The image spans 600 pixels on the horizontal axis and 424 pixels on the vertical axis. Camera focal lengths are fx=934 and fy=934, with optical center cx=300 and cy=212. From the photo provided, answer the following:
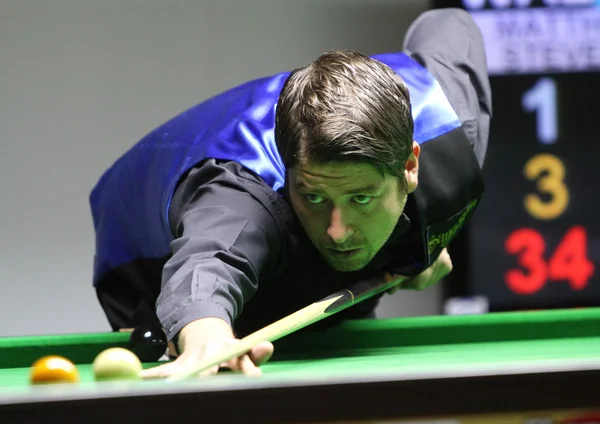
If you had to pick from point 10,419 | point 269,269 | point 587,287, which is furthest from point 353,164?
point 587,287

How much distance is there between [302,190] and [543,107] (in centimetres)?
237

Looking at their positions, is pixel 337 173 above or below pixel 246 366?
above

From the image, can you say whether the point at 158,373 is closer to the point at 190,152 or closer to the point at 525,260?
the point at 190,152

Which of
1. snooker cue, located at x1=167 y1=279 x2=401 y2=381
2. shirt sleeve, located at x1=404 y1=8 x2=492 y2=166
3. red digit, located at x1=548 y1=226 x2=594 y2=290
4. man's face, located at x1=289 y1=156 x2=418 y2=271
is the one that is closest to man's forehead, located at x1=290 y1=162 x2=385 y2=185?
man's face, located at x1=289 y1=156 x2=418 y2=271

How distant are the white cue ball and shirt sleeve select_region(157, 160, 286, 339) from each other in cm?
18

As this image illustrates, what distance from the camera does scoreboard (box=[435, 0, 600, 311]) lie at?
3.86 m

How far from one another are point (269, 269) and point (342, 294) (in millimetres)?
165

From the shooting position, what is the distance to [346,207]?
5.76 feet

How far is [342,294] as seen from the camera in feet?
6.35

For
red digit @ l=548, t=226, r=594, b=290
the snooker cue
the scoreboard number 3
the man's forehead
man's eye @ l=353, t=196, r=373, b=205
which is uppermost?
the man's forehead

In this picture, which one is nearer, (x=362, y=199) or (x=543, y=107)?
(x=362, y=199)

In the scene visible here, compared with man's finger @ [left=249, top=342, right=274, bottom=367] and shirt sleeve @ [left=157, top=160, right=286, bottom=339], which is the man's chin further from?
man's finger @ [left=249, top=342, right=274, bottom=367]

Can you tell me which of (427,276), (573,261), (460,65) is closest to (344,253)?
(427,276)

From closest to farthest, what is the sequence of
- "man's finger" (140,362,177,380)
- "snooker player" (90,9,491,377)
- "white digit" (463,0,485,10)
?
"man's finger" (140,362,177,380), "snooker player" (90,9,491,377), "white digit" (463,0,485,10)
